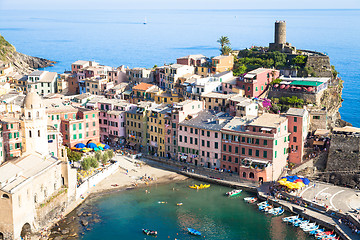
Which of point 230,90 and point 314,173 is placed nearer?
point 314,173

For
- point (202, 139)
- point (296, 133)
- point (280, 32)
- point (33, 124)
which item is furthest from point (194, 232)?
point (280, 32)

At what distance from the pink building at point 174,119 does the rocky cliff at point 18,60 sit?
80256 mm

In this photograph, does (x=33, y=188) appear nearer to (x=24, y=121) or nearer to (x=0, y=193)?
(x=0, y=193)

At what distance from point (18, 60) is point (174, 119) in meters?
101

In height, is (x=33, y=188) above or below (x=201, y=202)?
above

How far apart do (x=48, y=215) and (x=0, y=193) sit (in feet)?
29.2

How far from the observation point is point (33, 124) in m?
62.2

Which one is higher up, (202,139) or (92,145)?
(202,139)

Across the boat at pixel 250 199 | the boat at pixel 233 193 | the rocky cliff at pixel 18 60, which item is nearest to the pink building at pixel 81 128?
the boat at pixel 233 193

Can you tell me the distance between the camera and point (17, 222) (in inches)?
2088

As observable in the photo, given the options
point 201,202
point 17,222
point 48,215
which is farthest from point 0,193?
point 201,202

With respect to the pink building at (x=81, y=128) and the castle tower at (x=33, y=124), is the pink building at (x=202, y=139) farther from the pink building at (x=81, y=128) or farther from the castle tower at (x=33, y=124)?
the castle tower at (x=33, y=124)

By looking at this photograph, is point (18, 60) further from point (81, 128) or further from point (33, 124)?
point (33, 124)

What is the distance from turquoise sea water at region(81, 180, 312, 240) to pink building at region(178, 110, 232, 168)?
19.8 ft
